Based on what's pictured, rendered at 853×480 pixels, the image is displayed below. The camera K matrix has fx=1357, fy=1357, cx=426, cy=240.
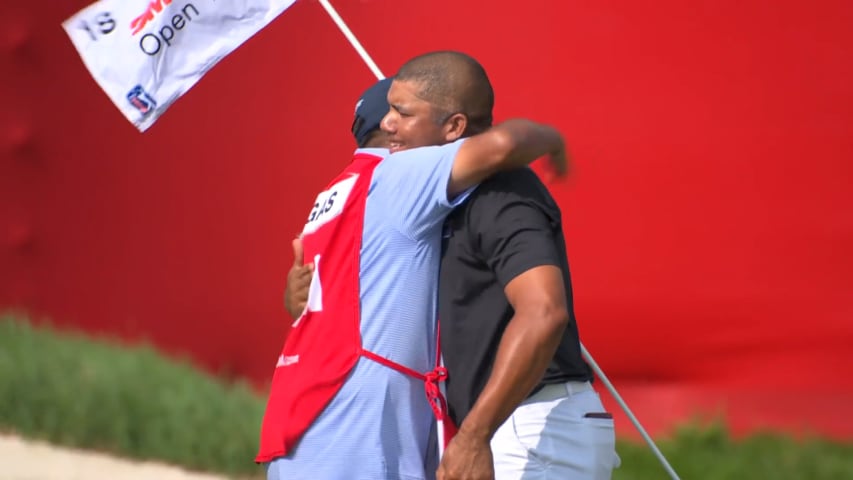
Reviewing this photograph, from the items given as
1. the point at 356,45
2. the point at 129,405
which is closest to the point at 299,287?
the point at 356,45

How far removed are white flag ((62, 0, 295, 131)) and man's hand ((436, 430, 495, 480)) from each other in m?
1.64

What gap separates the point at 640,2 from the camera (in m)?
4.95

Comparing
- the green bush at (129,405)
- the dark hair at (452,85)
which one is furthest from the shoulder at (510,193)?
the green bush at (129,405)

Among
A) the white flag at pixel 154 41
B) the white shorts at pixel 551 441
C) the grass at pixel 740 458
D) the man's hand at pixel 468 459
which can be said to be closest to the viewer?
the man's hand at pixel 468 459

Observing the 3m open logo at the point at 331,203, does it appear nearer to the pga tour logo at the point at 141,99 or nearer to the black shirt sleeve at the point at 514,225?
the black shirt sleeve at the point at 514,225

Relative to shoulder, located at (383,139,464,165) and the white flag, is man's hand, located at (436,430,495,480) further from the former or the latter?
the white flag

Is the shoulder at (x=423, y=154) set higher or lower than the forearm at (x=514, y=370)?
higher

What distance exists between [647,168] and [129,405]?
7.77 ft

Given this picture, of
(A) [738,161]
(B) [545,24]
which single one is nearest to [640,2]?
(B) [545,24]

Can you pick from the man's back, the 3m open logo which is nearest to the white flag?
the 3m open logo

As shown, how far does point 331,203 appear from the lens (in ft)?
9.45

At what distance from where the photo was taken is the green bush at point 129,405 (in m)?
5.48

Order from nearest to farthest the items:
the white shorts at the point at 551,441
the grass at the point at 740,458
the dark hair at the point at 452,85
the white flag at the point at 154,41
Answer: the white shorts at the point at 551,441
the dark hair at the point at 452,85
the white flag at the point at 154,41
the grass at the point at 740,458

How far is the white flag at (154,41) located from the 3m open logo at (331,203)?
104 centimetres
